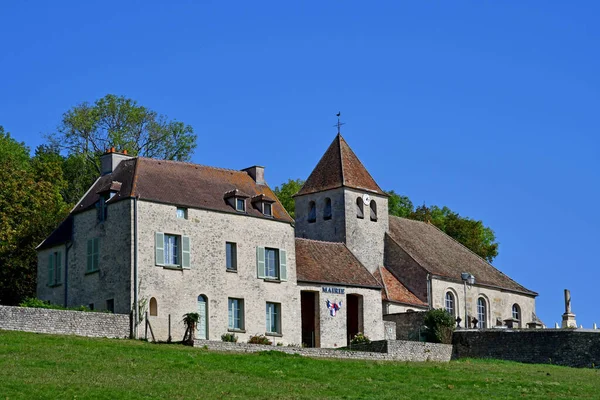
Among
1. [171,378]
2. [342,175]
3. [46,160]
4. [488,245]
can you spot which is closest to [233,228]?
[342,175]

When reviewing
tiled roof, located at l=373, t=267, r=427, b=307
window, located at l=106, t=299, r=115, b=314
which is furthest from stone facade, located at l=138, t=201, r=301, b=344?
tiled roof, located at l=373, t=267, r=427, b=307

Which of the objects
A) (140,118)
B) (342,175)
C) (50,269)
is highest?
(140,118)

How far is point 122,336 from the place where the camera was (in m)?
46.2

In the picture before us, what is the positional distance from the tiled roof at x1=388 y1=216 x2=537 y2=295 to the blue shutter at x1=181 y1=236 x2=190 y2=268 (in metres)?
18.0

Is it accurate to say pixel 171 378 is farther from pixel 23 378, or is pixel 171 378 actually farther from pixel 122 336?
pixel 122 336

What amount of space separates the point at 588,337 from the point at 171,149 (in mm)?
36504

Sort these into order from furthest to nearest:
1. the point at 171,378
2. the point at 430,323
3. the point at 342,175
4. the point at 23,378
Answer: the point at 342,175
the point at 430,323
the point at 171,378
the point at 23,378

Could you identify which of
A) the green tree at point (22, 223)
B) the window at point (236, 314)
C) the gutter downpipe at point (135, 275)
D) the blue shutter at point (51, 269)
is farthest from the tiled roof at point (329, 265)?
the green tree at point (22, 223)

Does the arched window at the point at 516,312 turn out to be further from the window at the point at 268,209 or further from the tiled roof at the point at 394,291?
the window at the point at 268,209

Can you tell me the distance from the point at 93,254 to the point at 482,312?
2640 centimetres

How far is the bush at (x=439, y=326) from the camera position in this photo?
53344mm

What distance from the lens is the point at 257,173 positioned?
184 feet

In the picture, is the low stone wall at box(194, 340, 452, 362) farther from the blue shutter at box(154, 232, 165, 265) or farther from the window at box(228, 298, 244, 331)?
the blue shutter at box(154, 232, 165, 265)

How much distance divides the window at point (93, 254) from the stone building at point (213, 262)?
7 cm
